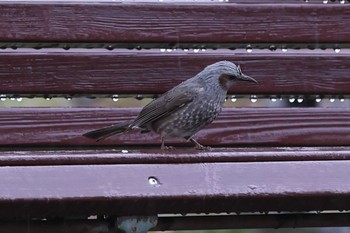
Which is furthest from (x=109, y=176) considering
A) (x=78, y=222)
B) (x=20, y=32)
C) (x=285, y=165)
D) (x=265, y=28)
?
(x=265, y=28)

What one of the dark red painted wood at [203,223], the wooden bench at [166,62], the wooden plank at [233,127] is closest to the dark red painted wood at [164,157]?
the dark red painted wood at [203,223]

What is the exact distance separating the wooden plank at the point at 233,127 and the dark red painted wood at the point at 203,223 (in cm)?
145

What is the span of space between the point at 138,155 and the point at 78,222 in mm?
190

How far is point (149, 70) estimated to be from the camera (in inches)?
145

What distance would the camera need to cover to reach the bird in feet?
11.7

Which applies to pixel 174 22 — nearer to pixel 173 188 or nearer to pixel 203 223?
pixel 203 223

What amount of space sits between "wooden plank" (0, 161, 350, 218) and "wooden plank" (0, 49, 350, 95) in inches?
63.1

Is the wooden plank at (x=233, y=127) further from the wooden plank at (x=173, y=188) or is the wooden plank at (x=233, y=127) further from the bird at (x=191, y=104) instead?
the wooden plank at (x=173, y=188)

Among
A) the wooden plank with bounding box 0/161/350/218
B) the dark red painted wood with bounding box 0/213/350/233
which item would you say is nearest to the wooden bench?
the dark red painted wood with bounding box 0/213/350/233

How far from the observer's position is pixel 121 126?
136 inches

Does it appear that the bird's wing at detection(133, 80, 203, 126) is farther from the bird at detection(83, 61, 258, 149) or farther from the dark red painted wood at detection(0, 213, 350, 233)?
the dark red painted wood at detection(0, 213, 350, 233)

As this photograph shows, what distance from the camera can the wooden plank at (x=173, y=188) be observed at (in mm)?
1914

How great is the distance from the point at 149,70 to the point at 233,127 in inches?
14.9

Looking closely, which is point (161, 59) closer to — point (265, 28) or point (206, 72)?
point (206, 72)
